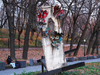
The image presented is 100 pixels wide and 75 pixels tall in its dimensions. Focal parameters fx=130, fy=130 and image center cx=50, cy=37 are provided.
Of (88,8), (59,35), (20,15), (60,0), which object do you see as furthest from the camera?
(20,15)

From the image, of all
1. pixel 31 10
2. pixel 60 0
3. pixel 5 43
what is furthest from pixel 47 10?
pixel 5 43

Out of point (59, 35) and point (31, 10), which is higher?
point (31, 10)

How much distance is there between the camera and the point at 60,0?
17.0m

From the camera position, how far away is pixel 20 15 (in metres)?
27.4

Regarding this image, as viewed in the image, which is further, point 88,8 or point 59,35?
point 88,8

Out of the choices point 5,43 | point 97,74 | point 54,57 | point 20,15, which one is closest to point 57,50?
point 54,57

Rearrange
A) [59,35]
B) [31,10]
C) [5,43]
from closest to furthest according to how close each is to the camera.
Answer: [59,35], [31,10], [5,43]

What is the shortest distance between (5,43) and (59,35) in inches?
1093

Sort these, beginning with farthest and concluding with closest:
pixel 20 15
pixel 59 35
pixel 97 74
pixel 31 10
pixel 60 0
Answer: pixel 20 15, pixel 60 0, pixel 31 10, pixel 97 74, pixel 59 35

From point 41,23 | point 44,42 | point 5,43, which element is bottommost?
point 5,43

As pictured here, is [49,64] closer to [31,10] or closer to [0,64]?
[0,64]

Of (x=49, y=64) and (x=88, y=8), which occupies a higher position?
(x=88, y=8)

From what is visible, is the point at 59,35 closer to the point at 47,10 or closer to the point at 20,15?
the point at 47,10

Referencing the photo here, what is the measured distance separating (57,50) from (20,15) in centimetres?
2304
